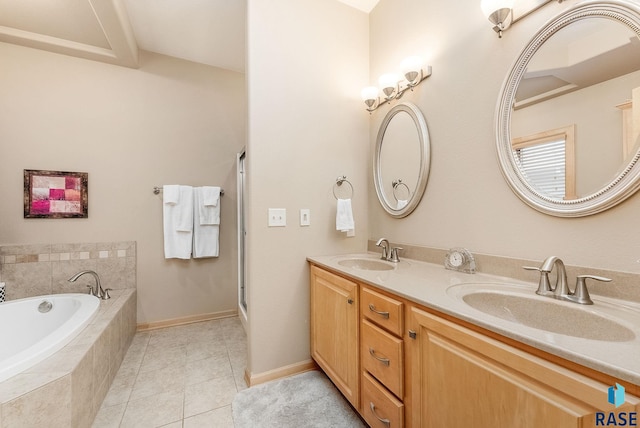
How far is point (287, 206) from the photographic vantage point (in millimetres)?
1841

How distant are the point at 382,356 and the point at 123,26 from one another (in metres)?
3.00

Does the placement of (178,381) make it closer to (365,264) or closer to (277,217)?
(277,217)

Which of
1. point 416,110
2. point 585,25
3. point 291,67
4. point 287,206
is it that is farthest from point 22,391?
point 585,25

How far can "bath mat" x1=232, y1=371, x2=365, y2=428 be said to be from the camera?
4.62 ft

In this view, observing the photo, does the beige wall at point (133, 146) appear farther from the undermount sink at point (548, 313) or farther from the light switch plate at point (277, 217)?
the undermount sink at point (548, 313)

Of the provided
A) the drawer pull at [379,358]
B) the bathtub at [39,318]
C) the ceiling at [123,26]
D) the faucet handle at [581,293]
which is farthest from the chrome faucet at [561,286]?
the bathtub at [39,318]

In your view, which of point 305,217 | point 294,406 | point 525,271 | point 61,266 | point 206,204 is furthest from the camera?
point 206,204

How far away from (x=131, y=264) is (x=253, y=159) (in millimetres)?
1859

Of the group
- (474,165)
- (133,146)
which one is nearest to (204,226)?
(133,146)

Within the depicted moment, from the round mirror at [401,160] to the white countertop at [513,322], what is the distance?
0.45 m

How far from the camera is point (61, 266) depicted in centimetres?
234

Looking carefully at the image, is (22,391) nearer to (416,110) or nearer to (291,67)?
(291,67)

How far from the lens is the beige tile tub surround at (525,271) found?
884 millimetres

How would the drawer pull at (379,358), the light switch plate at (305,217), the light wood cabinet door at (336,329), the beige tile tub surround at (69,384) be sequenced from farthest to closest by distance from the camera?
the light switch plate at (305,217) < the light wood cabinet door at (336,329) < the drawer pull at (379,358) < the beige tile tub surround at (69,384)
